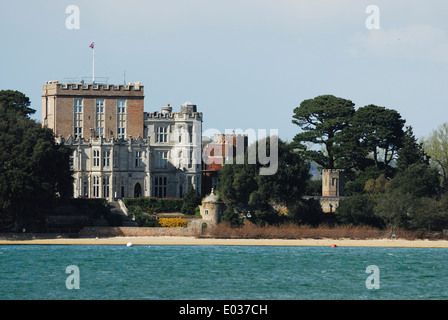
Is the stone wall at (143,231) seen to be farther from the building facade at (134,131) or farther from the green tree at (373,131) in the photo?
the green tree at (373,131)

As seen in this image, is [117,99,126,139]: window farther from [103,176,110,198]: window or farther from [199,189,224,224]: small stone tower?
[199,189,224,224]: small stone tower

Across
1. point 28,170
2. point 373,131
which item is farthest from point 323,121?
point 28,170

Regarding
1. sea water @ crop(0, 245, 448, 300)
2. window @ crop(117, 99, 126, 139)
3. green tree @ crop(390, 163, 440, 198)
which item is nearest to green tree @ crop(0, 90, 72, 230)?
sea water @ crop(0, 245, 448, 300)

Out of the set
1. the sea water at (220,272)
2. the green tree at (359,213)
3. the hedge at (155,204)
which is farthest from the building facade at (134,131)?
the green tree at (359,213)

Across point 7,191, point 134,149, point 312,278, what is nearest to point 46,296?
point 312,278

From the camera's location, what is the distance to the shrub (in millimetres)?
94562

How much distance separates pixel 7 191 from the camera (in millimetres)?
87312

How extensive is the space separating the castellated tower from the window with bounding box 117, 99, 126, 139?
19432 millimetres

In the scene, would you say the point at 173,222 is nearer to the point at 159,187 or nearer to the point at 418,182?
the point at 159,187

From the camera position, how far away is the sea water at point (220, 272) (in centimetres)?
6694

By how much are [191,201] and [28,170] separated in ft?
53.0

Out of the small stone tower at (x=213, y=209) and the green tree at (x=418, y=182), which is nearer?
the small stone tower at (x=213, y=209)

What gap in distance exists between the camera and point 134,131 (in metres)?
106
